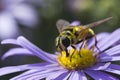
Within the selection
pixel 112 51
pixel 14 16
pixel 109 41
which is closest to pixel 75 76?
pixel 112 51

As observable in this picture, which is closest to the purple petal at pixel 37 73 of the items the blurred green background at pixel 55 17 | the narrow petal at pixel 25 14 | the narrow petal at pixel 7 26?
the blurred green background at pixel 55 17

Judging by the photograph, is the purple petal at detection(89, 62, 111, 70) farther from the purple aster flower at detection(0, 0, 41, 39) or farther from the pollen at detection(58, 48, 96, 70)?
the purple aster flower at detection(0, 0, 41, 39)

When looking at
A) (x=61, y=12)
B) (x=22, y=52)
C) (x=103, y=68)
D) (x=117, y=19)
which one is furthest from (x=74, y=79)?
(x=61, y=12)

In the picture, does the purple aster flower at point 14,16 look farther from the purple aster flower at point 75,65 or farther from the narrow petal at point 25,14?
the purple aster flower at point 75,65

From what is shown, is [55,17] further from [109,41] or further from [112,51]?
[112,51]

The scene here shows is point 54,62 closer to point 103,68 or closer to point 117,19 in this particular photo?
point 103,68

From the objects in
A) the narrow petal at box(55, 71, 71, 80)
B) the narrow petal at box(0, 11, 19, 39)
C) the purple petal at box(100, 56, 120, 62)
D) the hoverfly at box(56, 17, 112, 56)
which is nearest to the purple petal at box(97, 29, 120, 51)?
the purple petal at box(100, 56, 120, 62)
